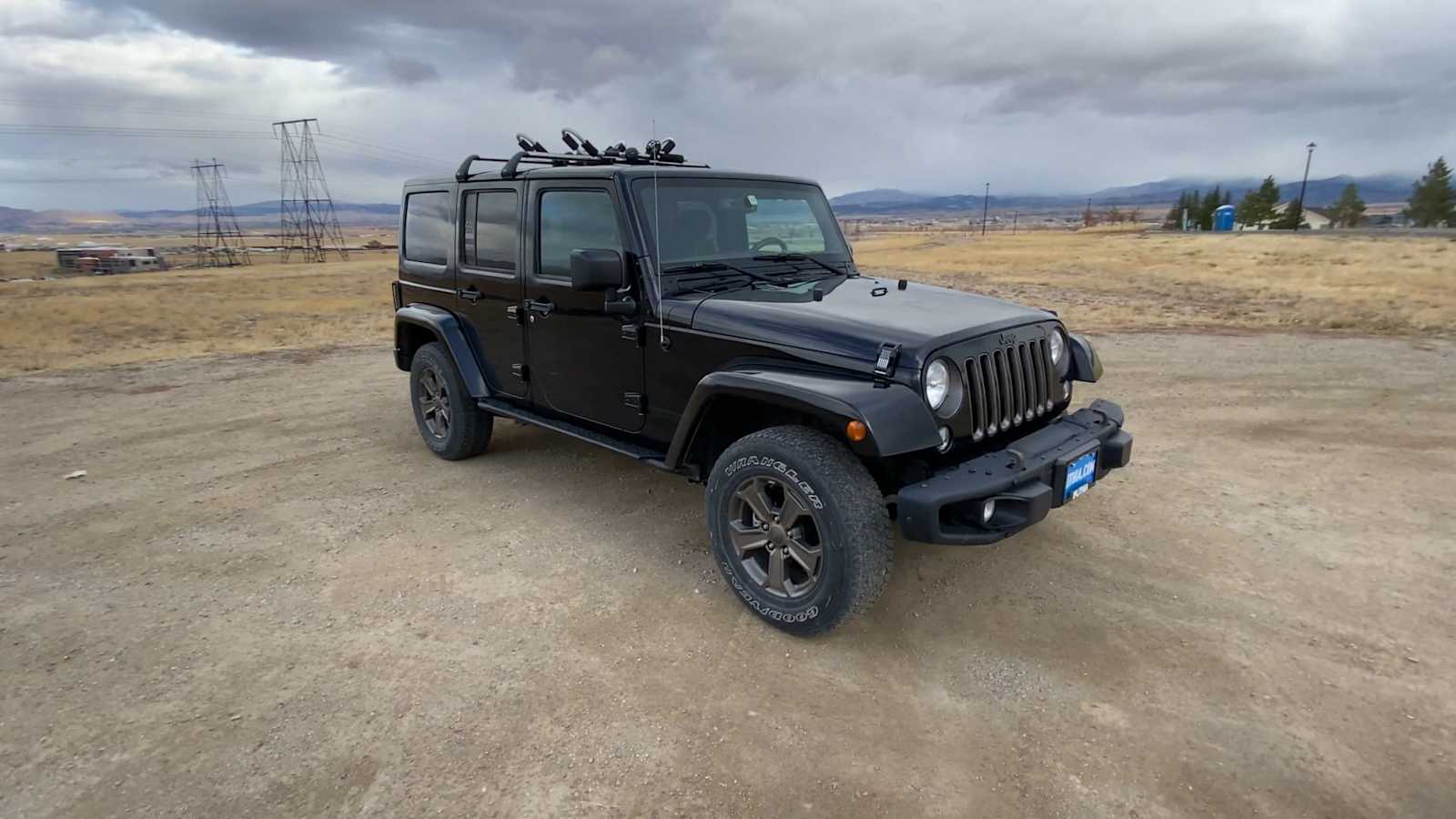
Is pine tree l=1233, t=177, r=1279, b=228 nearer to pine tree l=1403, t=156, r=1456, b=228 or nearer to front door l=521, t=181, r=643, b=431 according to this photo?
pine tree l=1403, t=156, r=1456, b=228

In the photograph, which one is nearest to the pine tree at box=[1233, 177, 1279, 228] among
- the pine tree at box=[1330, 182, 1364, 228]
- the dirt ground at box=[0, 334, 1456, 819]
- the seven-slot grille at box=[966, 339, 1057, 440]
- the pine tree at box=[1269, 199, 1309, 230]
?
the pine tree at box=[1269, 199, 1309, 230]

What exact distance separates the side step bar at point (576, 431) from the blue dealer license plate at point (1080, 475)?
5.87ft

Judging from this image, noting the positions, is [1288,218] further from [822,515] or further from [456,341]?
[822,515]

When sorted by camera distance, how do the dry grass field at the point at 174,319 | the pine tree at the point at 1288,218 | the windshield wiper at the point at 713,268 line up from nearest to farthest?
the windshield wiper at the point at 713,268 → the dry grass field at the point at 174,319 → the pine tree at the point at 1288,218

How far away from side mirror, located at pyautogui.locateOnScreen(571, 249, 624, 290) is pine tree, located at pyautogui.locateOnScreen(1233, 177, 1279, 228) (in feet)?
264

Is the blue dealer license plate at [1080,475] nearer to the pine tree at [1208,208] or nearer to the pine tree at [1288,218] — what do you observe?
the pine tree at [1288,218]

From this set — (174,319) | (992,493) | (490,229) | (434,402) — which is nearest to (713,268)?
(490,229)

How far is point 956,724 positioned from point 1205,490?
10.2ft

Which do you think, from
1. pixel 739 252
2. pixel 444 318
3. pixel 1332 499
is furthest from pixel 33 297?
pixel 1332 499

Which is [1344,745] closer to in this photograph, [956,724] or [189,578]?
[956,724]

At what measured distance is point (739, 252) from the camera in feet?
14.0

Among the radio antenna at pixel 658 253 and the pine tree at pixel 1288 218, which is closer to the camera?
the radio antenna at pixel 658 253

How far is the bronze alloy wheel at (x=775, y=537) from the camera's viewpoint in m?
3.27

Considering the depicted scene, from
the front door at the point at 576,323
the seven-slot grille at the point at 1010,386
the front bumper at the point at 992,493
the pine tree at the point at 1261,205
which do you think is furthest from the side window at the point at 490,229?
the pine tree at the point at 1261,205
